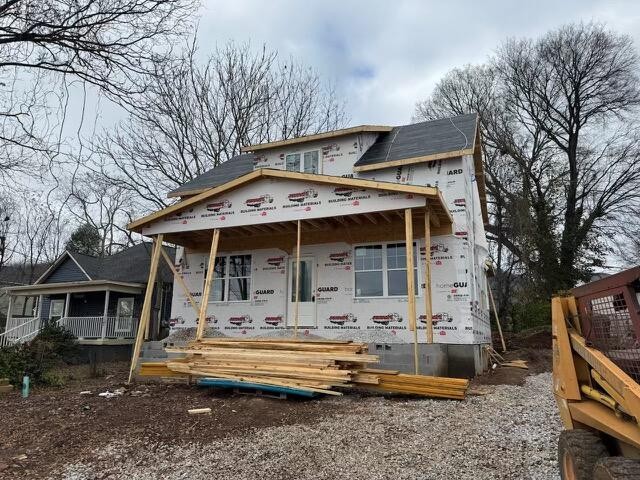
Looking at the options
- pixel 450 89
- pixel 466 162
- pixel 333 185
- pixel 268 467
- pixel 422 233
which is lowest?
pixel 268 467

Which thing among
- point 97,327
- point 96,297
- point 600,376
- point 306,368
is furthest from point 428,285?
point 96,297

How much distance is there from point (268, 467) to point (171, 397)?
4151 millimetres

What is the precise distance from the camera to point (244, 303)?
13.3 m

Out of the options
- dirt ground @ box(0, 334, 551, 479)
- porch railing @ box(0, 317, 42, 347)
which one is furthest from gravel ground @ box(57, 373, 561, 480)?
porch railing @ box(0, 317, 42, 347)

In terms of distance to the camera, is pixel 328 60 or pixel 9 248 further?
pixel 9 248

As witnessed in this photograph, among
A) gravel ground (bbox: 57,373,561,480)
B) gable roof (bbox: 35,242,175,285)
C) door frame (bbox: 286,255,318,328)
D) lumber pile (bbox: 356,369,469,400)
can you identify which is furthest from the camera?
gable roof (bbox: 35,242,175,285)

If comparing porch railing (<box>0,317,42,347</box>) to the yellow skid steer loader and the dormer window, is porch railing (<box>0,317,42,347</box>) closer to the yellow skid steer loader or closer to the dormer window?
the dormer window

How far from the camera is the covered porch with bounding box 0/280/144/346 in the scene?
19719 mm

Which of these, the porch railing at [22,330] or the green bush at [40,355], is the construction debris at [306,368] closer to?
the green bush at [40,355]

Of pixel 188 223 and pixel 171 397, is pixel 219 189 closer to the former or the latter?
pixel 188 223

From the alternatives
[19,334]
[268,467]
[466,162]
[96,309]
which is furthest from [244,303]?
[19,334]

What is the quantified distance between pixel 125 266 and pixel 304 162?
43.9ft

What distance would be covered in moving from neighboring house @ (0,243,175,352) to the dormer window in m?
9.21

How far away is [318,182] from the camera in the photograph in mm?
10320
